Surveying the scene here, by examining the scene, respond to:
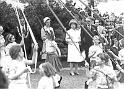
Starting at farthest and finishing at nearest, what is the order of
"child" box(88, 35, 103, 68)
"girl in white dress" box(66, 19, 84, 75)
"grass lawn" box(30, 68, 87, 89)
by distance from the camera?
"girl in white dress" box(66, 19, 84, 75) → "grass lawn" box(30, 68, 87, 89) → "child" box(88, 35, 103, 68)

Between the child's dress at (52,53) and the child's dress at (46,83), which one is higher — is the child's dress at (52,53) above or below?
above

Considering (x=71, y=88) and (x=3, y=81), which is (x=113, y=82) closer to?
(x=71, y=88)

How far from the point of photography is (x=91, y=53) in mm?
7883

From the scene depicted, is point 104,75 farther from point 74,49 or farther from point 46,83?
point 74,49

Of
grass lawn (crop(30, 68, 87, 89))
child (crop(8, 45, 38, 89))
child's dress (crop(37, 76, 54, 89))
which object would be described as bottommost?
grass lawn (crop(30, 68, 87, 89))

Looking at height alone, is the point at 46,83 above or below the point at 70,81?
above

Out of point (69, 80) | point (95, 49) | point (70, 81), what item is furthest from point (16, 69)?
point (69, 80)

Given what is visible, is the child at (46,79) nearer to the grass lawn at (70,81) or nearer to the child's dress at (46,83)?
the child's dress at (46,83)

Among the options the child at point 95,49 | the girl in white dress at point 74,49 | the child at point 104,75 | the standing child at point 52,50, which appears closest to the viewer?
the child at point 104,75

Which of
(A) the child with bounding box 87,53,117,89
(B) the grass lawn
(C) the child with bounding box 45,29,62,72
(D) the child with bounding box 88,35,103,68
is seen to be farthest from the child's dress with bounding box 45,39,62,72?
(A) the child with bounding box 87,53,117,89

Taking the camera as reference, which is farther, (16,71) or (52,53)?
(52,53)

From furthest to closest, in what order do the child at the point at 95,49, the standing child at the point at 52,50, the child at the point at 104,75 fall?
the standing child at the point at 52,50, the child at the point at 95,49, the child at the point at 104,75

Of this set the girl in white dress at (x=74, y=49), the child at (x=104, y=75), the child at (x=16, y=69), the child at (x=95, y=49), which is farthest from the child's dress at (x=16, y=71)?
the girl in white dress at (x=74, y=49)

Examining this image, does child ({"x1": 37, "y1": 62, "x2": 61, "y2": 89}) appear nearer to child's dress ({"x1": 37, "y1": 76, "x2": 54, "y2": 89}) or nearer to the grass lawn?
child's dress ({"x1": 37, "y1": 76, "x2": 54, "y2": 89})
